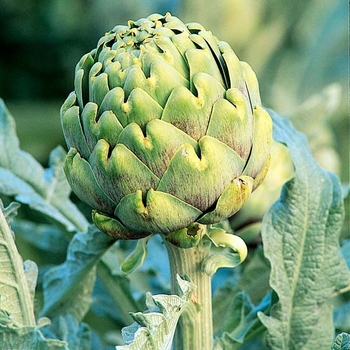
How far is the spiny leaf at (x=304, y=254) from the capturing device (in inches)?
27.7

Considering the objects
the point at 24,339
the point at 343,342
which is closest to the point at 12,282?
the point at 24,339

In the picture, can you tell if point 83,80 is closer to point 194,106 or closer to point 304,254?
point 194,106

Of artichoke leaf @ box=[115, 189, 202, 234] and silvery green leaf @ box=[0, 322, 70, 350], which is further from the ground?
artichoke leaf @ box=[115, 189, 202, 234]

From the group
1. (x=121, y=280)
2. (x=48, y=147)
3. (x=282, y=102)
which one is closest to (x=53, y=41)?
(x=48, y=147)

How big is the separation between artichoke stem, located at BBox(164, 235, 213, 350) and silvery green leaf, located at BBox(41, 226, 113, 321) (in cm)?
11

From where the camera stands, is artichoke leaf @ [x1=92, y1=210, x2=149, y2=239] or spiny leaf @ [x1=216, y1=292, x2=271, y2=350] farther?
spiny leaf @ [x1=216, y1=292, x2=271, y2=350]

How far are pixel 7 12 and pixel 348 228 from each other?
4.45 feet

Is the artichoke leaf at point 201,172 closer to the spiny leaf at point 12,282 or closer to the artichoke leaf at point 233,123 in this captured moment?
the artichoke leaf at point 233,123

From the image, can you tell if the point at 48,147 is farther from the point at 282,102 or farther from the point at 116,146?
the point at 116,146

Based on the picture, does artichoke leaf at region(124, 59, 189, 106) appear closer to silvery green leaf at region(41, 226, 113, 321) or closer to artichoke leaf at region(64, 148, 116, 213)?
artichoke leaf at region(64, 148, 116, 213)

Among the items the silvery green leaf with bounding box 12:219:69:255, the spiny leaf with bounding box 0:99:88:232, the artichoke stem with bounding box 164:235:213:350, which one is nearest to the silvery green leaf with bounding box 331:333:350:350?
the artichoke stem with bounding box 164:235:213:350

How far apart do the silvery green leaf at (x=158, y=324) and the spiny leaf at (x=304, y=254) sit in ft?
0.47

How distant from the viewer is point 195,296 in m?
0.63

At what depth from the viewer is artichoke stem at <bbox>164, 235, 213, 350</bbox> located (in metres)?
0.63
